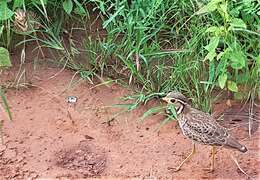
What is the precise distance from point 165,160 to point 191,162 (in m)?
0.14

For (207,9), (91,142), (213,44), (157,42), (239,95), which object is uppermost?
(207,9)

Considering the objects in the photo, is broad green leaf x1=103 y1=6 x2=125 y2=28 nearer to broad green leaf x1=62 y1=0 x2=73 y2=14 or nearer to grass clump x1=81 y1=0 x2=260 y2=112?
grass clump x1=81 y1=0 x2=260 y2=112

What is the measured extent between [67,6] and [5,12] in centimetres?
42

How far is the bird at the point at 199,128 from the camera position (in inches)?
133

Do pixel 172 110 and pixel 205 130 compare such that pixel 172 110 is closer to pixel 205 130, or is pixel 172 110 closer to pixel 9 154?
pixel 205 130

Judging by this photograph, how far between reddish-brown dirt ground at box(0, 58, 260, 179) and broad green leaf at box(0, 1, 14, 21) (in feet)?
1.35

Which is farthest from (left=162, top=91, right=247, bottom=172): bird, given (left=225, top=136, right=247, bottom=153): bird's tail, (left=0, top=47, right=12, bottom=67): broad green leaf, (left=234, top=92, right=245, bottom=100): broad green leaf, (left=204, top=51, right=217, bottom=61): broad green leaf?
(left=0, top=47, right=12, bottom=67): broad green leaf

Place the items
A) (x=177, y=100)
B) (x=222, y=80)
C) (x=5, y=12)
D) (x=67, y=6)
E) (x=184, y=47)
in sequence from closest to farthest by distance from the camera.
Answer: (x=177, y=100) → (x=222, y=80) → (x=5, y=12) → (x=184, y=47) → (x=67, y=6)

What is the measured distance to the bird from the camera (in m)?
3.37

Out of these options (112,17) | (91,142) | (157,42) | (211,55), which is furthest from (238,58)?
(91,142)

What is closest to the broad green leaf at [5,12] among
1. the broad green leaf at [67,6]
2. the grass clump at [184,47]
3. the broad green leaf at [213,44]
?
the broad green leaf at [67,6]

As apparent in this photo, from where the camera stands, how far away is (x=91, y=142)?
12.0 feet

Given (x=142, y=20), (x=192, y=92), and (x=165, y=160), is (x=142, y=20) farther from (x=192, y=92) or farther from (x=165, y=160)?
(x=165, y=160)

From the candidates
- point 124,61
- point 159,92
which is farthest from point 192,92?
point 124,61
